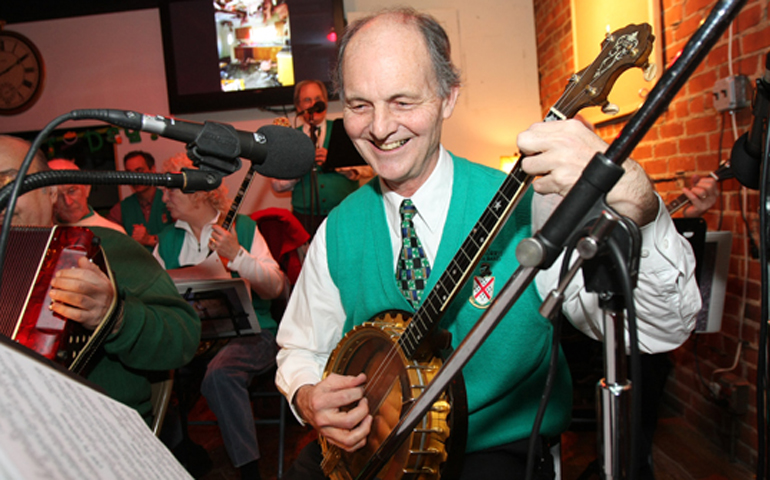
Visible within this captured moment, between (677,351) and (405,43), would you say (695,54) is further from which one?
(677,351)

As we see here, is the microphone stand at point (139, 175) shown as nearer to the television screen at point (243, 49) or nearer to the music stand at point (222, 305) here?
the music stand at point (222, 305)

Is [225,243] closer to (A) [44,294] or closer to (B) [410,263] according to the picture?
(A) [44,294]

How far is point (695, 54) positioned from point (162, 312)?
155 cm

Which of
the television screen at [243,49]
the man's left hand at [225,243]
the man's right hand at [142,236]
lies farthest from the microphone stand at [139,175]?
the television screen at [243,49]

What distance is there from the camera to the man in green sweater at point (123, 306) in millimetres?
1286

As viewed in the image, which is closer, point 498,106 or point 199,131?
point 199,131

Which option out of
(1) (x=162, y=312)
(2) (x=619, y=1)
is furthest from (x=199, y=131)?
(2) (x=619, y=1)

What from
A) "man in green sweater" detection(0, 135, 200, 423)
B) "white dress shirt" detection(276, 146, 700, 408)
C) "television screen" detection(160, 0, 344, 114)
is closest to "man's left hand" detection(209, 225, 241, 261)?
"man in green sweater" detection(0, 135, 200, 423)

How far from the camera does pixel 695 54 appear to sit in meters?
0.49

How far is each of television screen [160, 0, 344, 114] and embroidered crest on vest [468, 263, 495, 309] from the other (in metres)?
3.68

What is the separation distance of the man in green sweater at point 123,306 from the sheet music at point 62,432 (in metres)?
0.84

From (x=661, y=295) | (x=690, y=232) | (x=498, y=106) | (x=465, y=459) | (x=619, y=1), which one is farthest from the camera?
(x=498, y=106)

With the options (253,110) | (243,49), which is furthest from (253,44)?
(253,110)

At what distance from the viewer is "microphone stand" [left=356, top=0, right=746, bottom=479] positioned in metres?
0.48
